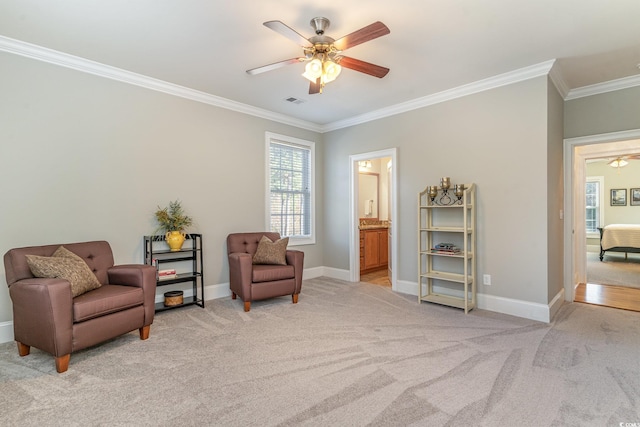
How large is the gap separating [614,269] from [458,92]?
5.28 metres

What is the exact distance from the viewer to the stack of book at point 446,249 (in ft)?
12.7

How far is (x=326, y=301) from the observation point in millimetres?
4148

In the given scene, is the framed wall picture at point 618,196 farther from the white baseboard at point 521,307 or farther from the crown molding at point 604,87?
the white baseboard at point 521,307

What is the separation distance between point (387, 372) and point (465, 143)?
2.95m

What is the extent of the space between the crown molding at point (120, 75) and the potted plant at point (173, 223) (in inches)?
54.2

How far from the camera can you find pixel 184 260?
154 inches

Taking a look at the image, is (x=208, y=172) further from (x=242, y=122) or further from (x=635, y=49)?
(x=635, y=49)

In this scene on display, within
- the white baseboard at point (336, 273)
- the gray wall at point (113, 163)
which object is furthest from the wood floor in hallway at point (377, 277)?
the gray wall at point (113, 163)

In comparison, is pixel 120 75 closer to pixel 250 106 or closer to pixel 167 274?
pixel 250 106

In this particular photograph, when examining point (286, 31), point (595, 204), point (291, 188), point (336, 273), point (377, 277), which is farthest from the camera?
point (595, 204)

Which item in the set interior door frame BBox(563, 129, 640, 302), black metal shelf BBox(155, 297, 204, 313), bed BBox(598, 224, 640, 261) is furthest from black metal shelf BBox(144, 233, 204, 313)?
bed BBox(598, 224, 640, 261)

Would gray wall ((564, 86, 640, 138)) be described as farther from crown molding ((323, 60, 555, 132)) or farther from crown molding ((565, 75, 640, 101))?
crown molding ((323, 60, 555, 132))

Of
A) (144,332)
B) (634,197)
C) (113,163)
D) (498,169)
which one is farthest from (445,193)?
(634,197)

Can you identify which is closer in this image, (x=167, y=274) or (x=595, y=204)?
(x=167, y=274)
